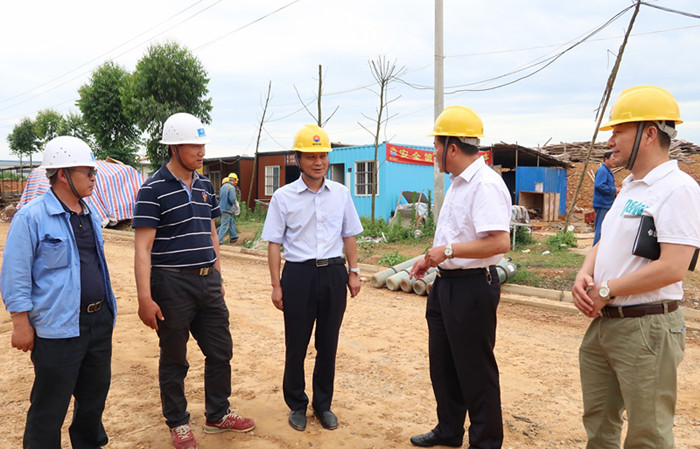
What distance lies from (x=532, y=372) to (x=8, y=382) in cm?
484

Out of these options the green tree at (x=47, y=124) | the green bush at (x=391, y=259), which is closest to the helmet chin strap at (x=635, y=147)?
the green bush at (x=391, y=259)

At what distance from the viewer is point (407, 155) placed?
61.1 feet

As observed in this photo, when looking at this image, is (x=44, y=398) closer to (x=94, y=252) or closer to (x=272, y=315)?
(x=94, y=252)

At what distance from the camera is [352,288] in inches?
151

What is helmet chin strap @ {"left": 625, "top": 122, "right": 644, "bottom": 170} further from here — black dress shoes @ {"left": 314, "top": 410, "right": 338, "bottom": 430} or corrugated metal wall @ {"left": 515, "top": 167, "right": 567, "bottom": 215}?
corrugated metal wall @ {"left": 515, "top": 167, "right": 567, "bottom": 215}

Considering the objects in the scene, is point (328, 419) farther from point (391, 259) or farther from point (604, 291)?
point (391, 259)

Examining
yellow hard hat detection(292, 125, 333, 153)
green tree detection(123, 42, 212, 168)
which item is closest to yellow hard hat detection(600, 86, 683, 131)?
yellow hard hat detection(292, 125, 333, 153)

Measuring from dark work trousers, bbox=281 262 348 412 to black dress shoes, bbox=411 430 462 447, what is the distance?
0.71 metres

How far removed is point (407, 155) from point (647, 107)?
1650cm

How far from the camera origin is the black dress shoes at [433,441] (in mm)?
3326

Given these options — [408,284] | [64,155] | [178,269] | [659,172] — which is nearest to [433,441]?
[178,269]

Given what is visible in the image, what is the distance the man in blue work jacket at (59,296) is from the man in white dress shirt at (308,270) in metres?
1.16

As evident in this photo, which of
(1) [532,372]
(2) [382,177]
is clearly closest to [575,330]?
(1) [532,372]

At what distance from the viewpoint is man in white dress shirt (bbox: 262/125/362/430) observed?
140 inches
